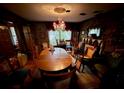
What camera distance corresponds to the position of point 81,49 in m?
2.71

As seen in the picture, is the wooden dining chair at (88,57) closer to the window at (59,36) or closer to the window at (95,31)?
the window at (95,31)

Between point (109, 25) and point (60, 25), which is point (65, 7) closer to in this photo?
point (60, 25)

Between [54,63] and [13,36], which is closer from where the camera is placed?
[54,63]

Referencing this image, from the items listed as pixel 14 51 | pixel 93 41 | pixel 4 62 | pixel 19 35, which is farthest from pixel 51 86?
pixel 93 41

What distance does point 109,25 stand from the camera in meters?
2.20

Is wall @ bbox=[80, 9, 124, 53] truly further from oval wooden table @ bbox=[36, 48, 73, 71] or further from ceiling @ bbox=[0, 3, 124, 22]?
oval wooden table @ bbox=[36, 48, 73, 71]

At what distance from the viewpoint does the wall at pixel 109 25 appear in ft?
6.29

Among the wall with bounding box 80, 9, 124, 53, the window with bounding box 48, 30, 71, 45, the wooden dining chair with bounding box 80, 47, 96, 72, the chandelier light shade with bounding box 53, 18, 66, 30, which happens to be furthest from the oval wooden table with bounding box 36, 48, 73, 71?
the wall with bounding box 80, 9, 124, 53

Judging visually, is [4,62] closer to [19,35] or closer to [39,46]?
[19,35]

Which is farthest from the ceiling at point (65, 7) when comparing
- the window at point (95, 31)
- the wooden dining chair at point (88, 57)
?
the wooden dining chair at point (88, 57)

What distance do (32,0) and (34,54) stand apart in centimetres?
155

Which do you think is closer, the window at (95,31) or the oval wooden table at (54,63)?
the oval wooden table at (54,63)

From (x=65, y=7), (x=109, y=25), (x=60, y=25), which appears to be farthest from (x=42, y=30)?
(x=109, y=25)
